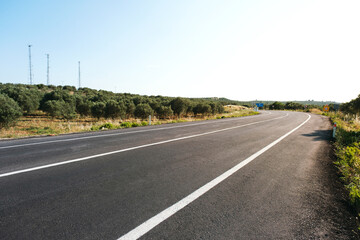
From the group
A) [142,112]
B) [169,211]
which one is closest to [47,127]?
[142,112]

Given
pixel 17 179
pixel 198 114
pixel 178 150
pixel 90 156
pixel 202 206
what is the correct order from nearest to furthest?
pixel 202 206 → pixel 17 179 → pixel 90 156 → pixel 178 150 → pixel 198 114

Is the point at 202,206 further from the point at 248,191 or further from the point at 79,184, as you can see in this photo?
the point at 79,184

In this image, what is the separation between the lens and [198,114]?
41.9 metres

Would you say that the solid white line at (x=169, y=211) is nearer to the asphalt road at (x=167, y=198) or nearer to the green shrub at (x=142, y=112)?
the asphalt road at (x=167, y=198)

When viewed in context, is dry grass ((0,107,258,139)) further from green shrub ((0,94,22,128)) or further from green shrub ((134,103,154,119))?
green shrub ((134,103,154,119))

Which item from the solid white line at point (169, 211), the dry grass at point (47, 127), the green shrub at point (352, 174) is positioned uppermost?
the green shrub at point (352, 174)

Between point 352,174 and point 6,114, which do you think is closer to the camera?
point 352,174

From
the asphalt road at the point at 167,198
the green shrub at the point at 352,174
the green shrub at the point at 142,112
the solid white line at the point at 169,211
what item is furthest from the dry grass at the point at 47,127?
the green shrub at the point at 352,174

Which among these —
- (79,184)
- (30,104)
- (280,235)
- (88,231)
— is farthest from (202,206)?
(30,104)

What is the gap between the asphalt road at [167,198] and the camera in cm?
247

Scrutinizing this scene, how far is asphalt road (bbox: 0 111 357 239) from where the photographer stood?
2473 millimetres

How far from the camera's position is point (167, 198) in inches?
129

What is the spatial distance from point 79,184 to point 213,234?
2834 millimetres

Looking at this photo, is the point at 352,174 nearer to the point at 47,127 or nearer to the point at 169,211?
the point at 169,211
